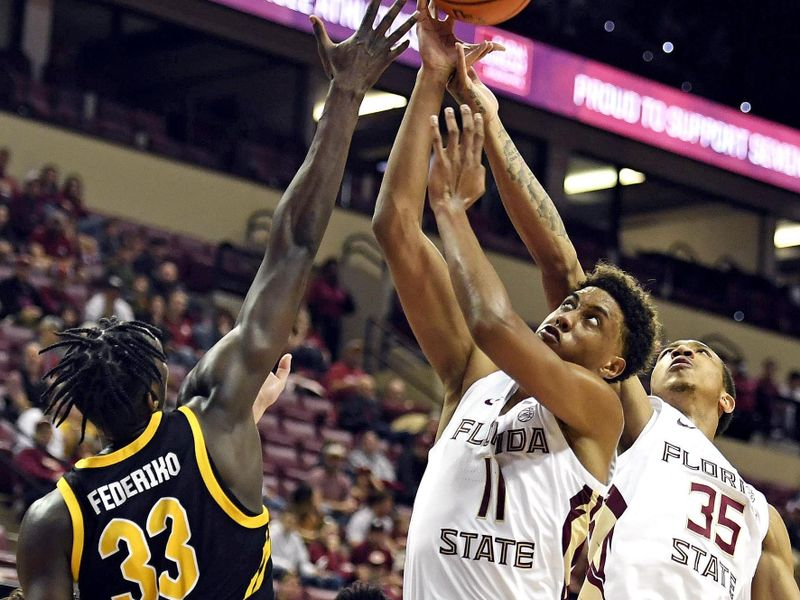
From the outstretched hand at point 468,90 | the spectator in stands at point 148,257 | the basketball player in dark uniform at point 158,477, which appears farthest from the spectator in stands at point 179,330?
Result: the basketball player in dark uniform at point 158,477

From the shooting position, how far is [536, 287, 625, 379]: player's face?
343 centimetres

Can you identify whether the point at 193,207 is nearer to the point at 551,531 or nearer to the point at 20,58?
the point at 20,58

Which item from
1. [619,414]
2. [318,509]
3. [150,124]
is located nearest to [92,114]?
[150,124]

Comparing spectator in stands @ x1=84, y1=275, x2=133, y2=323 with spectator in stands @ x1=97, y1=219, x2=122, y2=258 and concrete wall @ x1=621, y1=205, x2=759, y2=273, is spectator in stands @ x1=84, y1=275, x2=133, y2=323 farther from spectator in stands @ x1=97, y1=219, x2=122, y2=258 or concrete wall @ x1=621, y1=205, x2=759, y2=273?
concrete wall @ x1=621, y1=205, x2=759, y2=273

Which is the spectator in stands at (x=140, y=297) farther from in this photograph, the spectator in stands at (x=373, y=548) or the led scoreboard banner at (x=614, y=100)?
the led scoreboard banner at (x=614, y=100)

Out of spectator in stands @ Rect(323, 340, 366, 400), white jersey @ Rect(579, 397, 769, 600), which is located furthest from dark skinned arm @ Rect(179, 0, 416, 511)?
spectator in stands @ Rect(323, 340, 366, 400)

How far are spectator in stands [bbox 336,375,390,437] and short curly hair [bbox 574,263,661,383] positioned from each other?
888 centimetres

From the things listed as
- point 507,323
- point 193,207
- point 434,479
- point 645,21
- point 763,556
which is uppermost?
point 645,21

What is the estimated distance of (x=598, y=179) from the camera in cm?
2061

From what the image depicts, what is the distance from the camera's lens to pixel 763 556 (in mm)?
4457

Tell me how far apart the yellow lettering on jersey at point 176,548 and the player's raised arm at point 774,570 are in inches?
93.4

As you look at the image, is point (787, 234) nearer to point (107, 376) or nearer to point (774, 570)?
point (774, 570)

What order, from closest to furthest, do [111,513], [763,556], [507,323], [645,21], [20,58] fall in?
1. [111,513]
2. [507,323]
3. [763,556]
4. [20,58]
5. [645,21]

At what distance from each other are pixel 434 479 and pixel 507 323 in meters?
0.47
